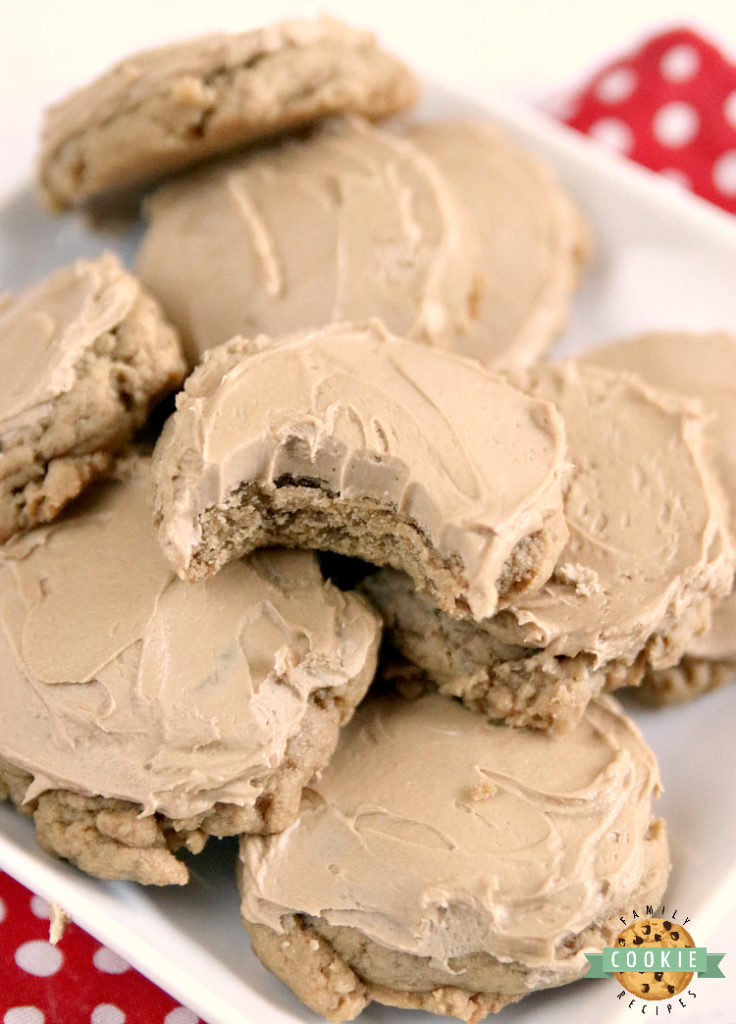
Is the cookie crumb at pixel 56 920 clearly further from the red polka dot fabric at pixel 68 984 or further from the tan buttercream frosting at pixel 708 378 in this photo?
the tan buttercream frosting at pixel 708 378

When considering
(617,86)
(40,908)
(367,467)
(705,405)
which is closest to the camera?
(367,467)

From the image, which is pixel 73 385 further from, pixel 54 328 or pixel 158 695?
pixel 158 695

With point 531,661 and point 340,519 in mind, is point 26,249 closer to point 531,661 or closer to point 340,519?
point 340,519

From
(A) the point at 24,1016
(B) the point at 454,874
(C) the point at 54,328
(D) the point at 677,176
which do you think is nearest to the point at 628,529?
(B) the point at 454,874

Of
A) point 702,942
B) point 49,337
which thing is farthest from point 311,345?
point 702,942

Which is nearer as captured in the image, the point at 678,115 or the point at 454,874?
the point at 454,874

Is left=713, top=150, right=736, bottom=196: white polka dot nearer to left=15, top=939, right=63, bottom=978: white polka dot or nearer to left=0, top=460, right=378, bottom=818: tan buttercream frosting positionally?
left=0, top=460, right=378, bottom=818: tan buttercream frosting
